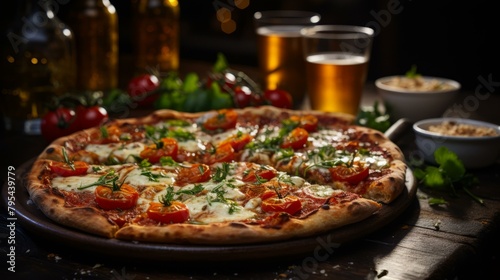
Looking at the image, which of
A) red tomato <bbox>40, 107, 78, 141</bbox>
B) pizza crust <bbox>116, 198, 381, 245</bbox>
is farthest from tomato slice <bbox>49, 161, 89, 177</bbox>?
red tomato <bbox>40, 107, 78, 141</bbox>

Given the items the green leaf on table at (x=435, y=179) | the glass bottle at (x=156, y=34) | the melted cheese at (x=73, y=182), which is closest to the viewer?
the melted cheese at (x=73, y=182)

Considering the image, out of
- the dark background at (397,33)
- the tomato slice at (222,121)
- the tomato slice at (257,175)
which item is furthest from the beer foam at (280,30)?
the dark background at (397,33)

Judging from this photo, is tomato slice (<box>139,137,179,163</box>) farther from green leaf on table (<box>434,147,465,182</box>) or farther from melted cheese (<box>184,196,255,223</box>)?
green leaf on table (<box>434,147,465,182</box>)

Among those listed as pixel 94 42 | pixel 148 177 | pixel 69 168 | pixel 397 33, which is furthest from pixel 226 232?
pixel 397 33

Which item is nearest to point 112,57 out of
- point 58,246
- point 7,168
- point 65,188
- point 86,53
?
point 86,53

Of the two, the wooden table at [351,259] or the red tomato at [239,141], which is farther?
the red tomato at [239,141]

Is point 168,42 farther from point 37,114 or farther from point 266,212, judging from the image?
point 266,212

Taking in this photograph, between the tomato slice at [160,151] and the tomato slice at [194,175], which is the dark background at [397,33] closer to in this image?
the tomato slice at [160,151]

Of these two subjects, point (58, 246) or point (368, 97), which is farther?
point (368, 97)
